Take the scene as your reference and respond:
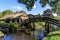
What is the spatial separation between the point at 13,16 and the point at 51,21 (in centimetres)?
2543

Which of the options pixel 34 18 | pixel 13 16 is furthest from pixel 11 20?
pixel 34 18

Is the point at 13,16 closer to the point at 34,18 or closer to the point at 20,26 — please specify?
the point at 20,26

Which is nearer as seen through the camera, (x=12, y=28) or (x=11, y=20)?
(x=12, y=28)

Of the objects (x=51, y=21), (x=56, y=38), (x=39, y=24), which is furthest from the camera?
(x=39, y=24)

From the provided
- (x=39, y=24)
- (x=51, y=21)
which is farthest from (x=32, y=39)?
(x=39, y=24)

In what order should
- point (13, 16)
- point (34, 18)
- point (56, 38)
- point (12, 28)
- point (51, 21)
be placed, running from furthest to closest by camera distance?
1. point (13, 16)
2. point (12, 28)
3. point (34, 18)
4. point (51, 21)
5. point (56, 38)

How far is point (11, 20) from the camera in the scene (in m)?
74.2

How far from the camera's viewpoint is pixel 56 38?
91.2 ft

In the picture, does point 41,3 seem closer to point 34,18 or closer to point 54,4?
point 54,4

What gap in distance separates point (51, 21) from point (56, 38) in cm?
2386

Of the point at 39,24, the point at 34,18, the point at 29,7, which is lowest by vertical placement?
the point at 39,24

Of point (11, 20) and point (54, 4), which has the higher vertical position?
point (54, 4)

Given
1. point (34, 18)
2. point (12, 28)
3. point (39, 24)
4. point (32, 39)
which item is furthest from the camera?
point (39, 24)

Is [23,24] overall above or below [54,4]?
below
